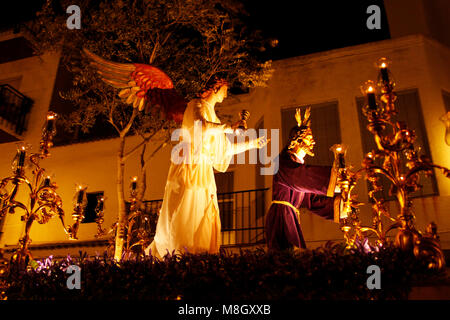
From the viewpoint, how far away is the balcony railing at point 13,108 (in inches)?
570

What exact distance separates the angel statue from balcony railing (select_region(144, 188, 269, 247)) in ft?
16.6

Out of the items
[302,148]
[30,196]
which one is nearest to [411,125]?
[302,148]

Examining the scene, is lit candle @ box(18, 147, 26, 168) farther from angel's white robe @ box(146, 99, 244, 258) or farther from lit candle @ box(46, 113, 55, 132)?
angel's white robe @ box(146, 99, 244, 258)

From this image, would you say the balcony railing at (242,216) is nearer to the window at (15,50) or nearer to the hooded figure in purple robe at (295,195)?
the hooded figure in purple robe at (295,195)

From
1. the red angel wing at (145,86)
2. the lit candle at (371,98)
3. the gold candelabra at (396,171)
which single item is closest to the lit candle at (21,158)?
the red angel wing at (145,86)

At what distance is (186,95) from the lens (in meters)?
10.8

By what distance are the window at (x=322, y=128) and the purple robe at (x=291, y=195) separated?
5.16 m

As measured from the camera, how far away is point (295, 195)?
511 cm

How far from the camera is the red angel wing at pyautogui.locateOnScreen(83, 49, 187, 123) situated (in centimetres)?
590

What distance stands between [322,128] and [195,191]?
6.16 meters

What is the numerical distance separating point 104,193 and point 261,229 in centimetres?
518

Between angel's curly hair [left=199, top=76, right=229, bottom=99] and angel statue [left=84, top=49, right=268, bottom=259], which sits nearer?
angel statue [left=84, top=49, right=268, bottom=259]

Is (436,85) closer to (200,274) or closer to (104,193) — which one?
(200,274)

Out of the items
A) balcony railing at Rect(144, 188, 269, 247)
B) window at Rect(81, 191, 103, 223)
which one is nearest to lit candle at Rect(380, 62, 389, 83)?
balcony railing at Rect(144, 188, 269, 247)
